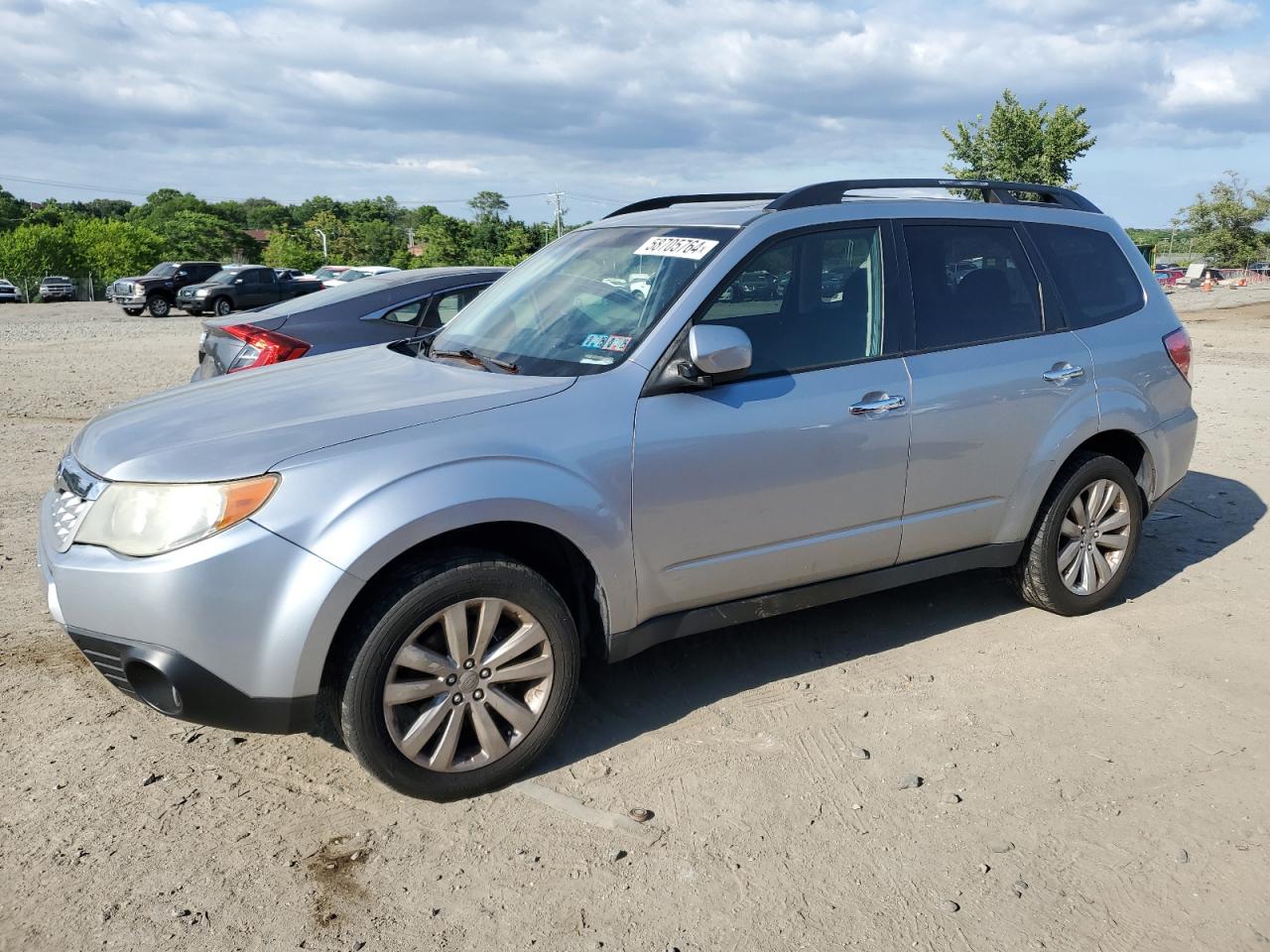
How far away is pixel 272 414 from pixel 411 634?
0.89 m

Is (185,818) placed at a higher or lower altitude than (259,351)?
lower

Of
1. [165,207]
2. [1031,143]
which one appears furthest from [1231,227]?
[165,207]

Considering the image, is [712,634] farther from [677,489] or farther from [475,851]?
[475,851]

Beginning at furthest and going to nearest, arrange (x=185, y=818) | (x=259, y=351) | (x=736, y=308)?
1. (x=259, y=351)
2. (x=736, y=308)
3. (x=185, y=818)

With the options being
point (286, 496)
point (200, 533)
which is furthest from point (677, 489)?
point (200, 533)

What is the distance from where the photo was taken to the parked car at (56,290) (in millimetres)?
47688

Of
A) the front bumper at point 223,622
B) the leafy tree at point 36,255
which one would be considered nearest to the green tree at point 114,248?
the leafy tree at point 36,255

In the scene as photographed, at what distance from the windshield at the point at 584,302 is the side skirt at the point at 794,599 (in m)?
0.93

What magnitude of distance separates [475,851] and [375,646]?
674 millimetres

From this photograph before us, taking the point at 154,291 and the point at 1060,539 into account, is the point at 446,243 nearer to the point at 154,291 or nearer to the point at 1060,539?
the point at 154,291

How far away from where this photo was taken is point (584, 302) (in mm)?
4172

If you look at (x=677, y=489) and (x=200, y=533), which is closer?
(x=200, y=533)

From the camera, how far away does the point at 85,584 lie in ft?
10.4

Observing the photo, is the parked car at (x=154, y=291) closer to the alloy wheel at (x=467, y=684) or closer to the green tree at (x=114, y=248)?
the green tree at (x=114, y=248)
